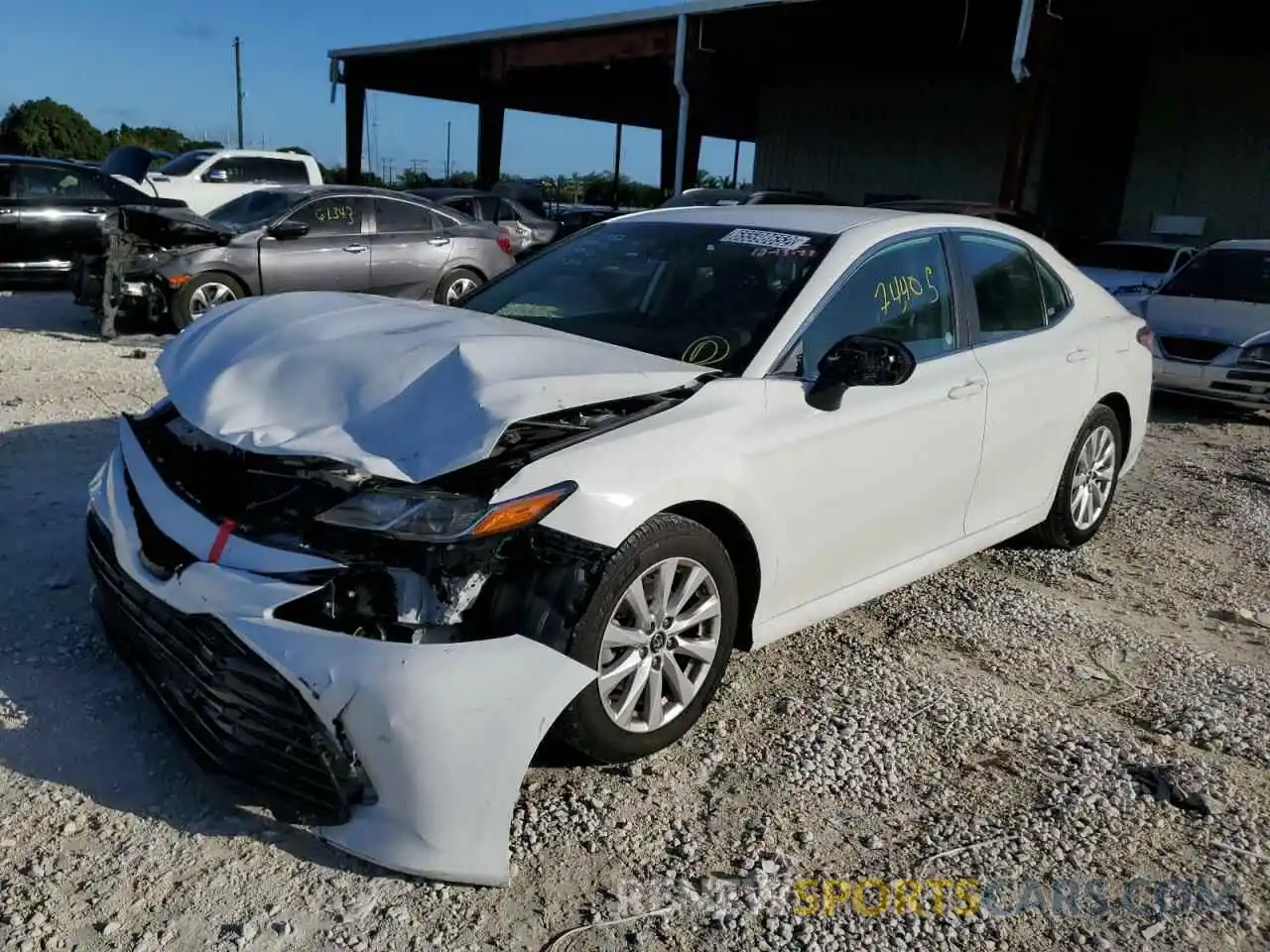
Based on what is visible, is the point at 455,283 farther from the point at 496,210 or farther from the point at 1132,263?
the point at 1132,263

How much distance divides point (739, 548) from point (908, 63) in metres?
20.6

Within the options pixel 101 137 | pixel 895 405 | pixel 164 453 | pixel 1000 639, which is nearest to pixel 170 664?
pixel 164 453

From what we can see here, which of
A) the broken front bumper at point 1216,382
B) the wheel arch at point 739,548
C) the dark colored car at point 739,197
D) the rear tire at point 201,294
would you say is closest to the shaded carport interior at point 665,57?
the dark colored car at point 739,197

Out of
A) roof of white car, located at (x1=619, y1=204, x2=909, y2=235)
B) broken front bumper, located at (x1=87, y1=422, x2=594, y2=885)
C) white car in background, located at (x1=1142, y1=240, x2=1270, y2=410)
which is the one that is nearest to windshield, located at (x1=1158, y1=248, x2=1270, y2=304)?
white car in background, located at (x1=1142, y1=240, x2=1270, y2=410)

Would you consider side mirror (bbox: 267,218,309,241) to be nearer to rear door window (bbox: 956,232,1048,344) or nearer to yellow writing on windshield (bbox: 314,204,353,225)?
yellow writing on windshield (bbox: 314,204,353,225)

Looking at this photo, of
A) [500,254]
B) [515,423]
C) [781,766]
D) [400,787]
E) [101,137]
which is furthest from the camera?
[101,137]

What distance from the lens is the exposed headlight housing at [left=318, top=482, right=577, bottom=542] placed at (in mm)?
2697

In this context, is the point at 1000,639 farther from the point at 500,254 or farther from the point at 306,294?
the point at 500,254

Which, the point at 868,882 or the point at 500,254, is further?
the point at 500,254

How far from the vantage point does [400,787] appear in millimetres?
2559

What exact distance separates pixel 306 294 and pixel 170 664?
5.63 feet

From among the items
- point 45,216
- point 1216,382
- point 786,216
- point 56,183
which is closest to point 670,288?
point 786,216

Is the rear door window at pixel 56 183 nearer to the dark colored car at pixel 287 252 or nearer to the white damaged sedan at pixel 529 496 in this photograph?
the dark colored car at pixel 287 252

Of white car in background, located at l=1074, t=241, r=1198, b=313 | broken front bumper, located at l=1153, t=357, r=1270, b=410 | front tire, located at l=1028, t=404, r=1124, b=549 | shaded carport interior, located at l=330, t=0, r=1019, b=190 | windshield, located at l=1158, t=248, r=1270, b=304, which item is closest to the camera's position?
front tire, located at l=1028, t=404, r=1124, b=549
